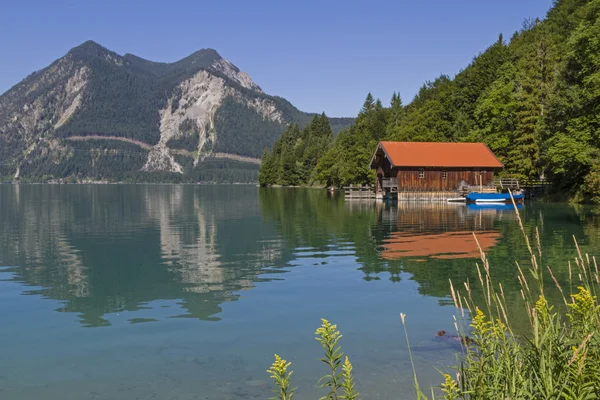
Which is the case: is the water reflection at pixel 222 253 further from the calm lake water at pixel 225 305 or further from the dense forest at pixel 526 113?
the dense forest at pixel 526 113

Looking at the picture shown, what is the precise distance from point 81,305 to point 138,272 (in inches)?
205

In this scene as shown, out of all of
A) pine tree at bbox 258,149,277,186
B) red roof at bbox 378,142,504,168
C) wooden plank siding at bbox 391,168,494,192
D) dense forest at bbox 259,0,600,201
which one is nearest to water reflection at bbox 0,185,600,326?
dense forest at bbox 259,0,600,201

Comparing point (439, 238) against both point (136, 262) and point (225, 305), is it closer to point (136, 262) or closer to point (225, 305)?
point (136, 262)

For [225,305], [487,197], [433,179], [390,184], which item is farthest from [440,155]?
[225,305]

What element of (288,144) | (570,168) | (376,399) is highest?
(288,144)

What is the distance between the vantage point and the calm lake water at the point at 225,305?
10.2m

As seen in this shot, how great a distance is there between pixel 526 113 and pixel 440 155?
1221cm

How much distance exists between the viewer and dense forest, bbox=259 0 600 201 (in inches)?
1938

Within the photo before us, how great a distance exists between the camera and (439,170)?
75.4m

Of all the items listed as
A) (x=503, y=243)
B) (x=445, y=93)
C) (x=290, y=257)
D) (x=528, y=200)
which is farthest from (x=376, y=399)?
(x=445, y=93)

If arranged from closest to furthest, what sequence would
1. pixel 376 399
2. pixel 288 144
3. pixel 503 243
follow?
1. pixel 376 399
2. pixel 503 243
3. pixel 288 144

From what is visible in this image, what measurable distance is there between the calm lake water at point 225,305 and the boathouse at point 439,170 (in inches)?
1602

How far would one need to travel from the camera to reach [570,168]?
56.1m

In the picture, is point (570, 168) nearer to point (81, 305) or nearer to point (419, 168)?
point (419, 168)
